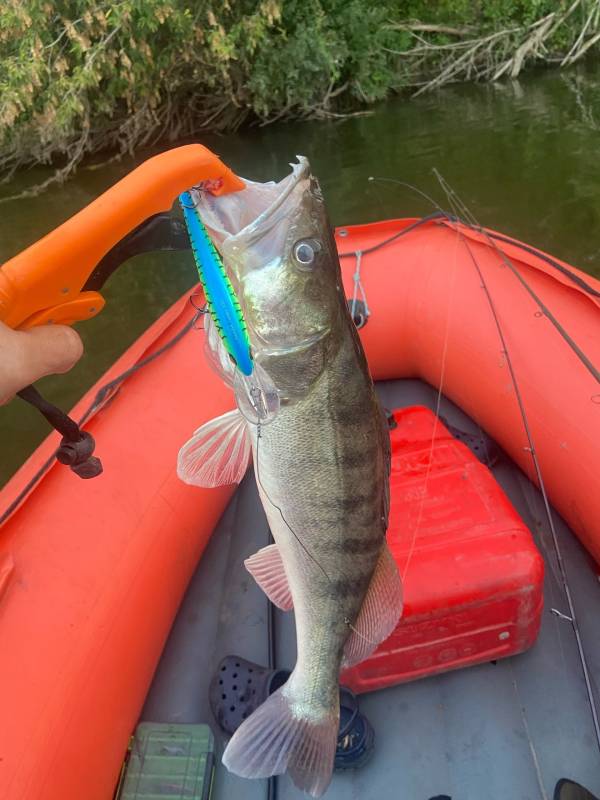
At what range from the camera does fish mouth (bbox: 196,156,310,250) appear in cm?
124

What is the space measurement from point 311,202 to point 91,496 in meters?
1.56

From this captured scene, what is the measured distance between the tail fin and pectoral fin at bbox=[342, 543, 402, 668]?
7.6 inches

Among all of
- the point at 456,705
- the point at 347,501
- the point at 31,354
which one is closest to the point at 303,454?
the point at 347,501

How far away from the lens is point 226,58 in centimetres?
939

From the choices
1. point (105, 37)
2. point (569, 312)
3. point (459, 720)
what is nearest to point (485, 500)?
point (459, 720)

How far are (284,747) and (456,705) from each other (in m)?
0.83

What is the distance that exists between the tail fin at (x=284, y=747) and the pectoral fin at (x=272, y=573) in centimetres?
26

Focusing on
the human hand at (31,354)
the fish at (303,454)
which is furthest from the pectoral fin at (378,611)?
the human hand at (31,354)

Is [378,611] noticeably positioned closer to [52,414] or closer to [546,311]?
[52,414]

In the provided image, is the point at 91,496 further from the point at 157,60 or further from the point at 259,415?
the point at 157,60

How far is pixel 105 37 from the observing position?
9062 millimetres

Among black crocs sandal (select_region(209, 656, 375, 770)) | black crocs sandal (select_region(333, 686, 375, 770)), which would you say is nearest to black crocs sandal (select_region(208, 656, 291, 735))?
black crocs sandal (select_region(209, 656, 375, 770))

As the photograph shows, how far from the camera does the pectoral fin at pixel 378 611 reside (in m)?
1.59

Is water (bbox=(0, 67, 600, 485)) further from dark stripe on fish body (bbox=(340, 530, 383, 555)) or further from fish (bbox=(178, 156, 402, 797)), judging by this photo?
dark stripe on fish body (bbox=(340, 530, 383, 555))
